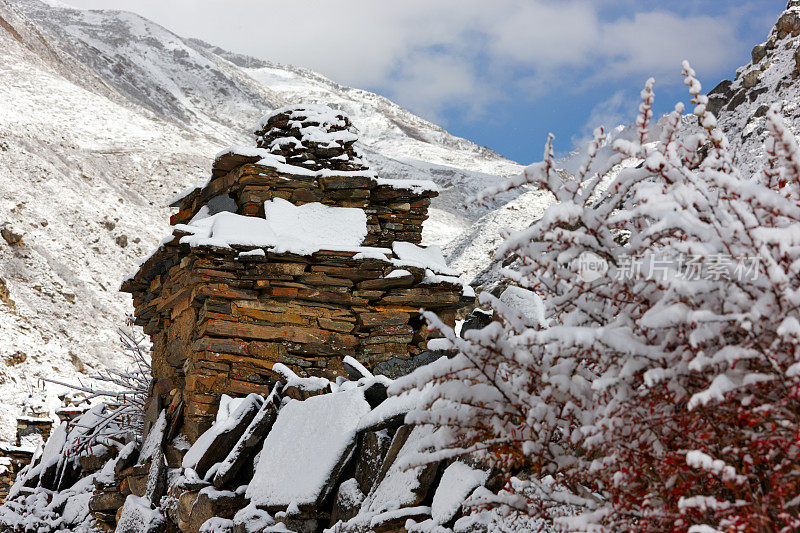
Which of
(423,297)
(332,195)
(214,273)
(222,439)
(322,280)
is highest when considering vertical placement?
(332,195)

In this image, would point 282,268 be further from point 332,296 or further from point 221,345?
point 221,345

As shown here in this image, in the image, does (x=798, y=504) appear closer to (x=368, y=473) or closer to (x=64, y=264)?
(x=368, y=473)

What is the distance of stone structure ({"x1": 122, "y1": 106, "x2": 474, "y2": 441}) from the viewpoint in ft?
18.8

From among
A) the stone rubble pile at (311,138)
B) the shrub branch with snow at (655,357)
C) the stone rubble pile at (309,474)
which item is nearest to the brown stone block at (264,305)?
the stone rubble pile at (309,474)

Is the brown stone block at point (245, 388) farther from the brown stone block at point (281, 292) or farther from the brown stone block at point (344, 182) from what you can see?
the brown stone block at point (344, 182)

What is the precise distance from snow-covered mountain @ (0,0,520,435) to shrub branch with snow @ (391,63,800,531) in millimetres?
914

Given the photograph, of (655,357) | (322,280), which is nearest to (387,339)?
(322,280)

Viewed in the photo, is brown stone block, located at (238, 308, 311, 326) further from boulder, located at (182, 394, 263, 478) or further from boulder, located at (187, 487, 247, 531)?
boulder, located at (187, 487, 247, 531)

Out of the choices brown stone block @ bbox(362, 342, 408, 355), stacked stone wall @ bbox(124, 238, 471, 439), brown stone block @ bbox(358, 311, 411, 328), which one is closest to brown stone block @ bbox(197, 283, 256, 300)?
stacked stone wall @ bbox(124, 238, 471, 439)

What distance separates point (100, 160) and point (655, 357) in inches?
1379

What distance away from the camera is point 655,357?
1.67 metres

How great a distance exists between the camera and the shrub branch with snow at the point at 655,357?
1531 millimetres

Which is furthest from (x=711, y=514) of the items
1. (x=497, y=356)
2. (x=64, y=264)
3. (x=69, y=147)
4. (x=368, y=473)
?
(x=69, y=147)

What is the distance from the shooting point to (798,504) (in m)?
1.55
